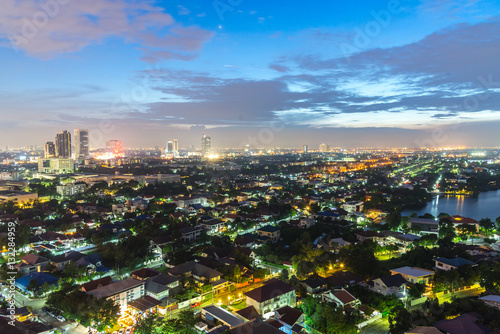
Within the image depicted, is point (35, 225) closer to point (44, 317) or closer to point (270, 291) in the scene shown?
point (44, 317)

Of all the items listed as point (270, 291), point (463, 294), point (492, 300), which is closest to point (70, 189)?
point (270, 291)

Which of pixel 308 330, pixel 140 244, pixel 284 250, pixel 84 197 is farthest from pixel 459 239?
pixel 84 197

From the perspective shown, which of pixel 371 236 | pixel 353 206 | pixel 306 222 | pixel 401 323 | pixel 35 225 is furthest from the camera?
pixel 353 206

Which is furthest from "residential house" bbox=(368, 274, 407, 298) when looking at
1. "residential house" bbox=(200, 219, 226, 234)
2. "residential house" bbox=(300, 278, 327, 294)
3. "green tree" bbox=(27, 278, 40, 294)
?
"green tree" bbox=(27, 278, 40, 294)

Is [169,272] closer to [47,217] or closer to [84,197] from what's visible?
[47,217]

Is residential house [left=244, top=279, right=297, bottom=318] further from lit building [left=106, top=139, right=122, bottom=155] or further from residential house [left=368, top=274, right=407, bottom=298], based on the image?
lit building [left=106, top=139, right=122, bottom=155]
